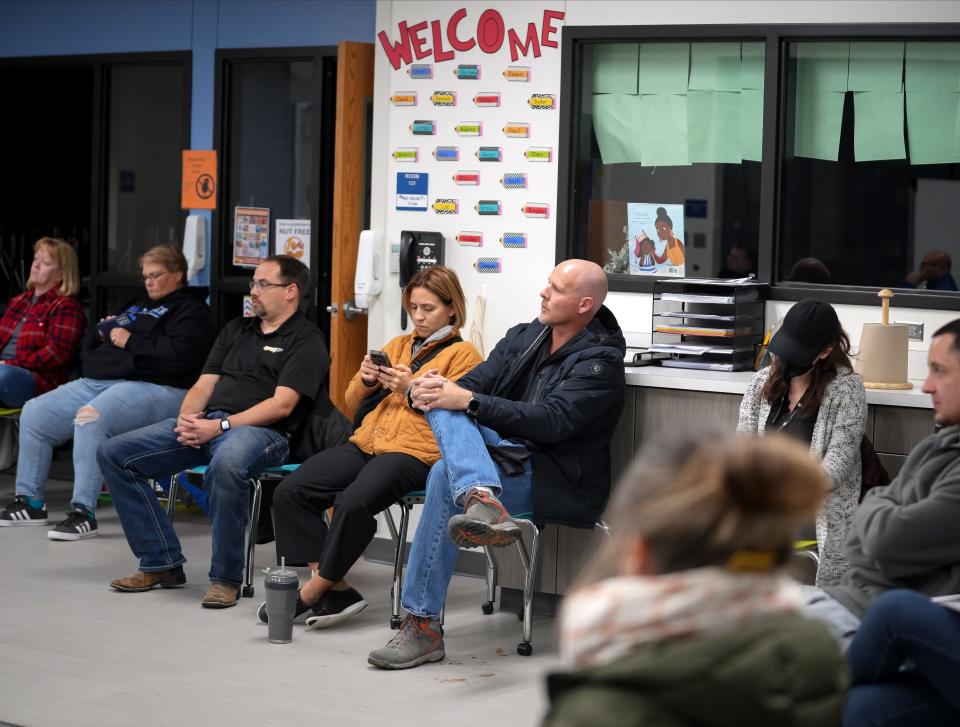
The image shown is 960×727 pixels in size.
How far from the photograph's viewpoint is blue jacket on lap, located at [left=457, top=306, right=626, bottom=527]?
14.5ft

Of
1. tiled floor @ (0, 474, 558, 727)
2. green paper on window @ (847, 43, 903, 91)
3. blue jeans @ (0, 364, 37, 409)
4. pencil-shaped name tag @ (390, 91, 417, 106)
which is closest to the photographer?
tiled floor @ (0, 474, 558, 727)

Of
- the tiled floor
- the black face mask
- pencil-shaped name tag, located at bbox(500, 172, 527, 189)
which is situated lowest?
the tiled floor

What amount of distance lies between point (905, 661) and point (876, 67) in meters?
2.94

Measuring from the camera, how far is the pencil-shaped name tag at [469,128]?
222 inches

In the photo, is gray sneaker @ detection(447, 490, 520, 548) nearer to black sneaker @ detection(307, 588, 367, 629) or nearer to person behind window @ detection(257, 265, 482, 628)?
person behind window @ detection(257, 265, 482, 628)

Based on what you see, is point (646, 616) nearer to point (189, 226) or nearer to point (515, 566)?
point (515, 566)

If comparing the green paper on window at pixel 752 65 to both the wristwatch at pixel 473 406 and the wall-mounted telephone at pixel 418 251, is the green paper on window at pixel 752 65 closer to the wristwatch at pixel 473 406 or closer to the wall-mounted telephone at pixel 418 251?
the wall-mounted telephone at pixel 418 251

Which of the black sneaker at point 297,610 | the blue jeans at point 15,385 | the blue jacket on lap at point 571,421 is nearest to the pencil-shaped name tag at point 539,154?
the blue jacket on lap at point 571,421

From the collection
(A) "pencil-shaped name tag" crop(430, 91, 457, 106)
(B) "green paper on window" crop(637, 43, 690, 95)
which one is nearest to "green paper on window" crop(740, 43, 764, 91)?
(B) "green paper on window" crop(637, 43, 690, 95)

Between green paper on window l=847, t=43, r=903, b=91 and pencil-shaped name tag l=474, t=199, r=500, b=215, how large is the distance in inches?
56.0

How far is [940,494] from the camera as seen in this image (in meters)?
2.98

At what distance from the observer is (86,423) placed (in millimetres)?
5930

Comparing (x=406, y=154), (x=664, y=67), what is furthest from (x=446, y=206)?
(x=664, y=67)

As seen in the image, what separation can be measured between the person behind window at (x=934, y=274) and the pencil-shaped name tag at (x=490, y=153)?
165 centimetres
